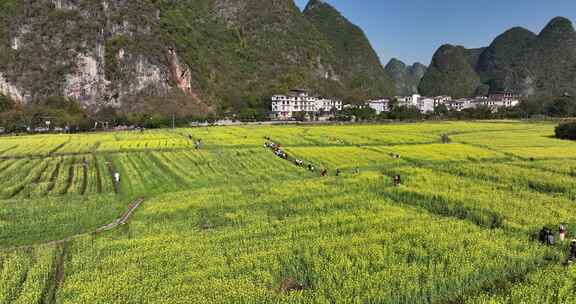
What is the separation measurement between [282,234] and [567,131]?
180 feet

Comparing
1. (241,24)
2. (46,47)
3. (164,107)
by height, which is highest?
(241,24)

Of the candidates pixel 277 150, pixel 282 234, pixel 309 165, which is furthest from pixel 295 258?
pixel 277 150

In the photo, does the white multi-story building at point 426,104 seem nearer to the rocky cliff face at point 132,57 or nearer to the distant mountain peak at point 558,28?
the rocky cliff face at point 132,57

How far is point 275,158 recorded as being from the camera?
38.1m

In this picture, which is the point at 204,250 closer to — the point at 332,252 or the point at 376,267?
the point at 332,252

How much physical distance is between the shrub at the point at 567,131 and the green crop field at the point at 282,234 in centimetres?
2778

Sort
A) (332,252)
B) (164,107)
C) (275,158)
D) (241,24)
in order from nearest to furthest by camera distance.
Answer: (332,252) < (275,158) < (164,107) < (241,24)

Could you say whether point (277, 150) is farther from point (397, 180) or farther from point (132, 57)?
point (132, 57)

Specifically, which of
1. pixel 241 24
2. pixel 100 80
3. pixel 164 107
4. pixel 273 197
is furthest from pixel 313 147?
pixel 241 24

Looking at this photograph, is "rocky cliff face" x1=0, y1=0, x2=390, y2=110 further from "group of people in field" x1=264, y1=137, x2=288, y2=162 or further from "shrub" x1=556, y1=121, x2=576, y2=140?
"shrub" x1=556, y1=121, x2=576, y2=140

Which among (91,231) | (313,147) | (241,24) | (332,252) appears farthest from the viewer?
(241,24)

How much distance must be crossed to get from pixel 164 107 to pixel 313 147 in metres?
76.1

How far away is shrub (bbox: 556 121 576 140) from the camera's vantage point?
5381 centimetres

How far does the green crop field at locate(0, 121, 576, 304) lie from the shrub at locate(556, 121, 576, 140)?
27.8m
